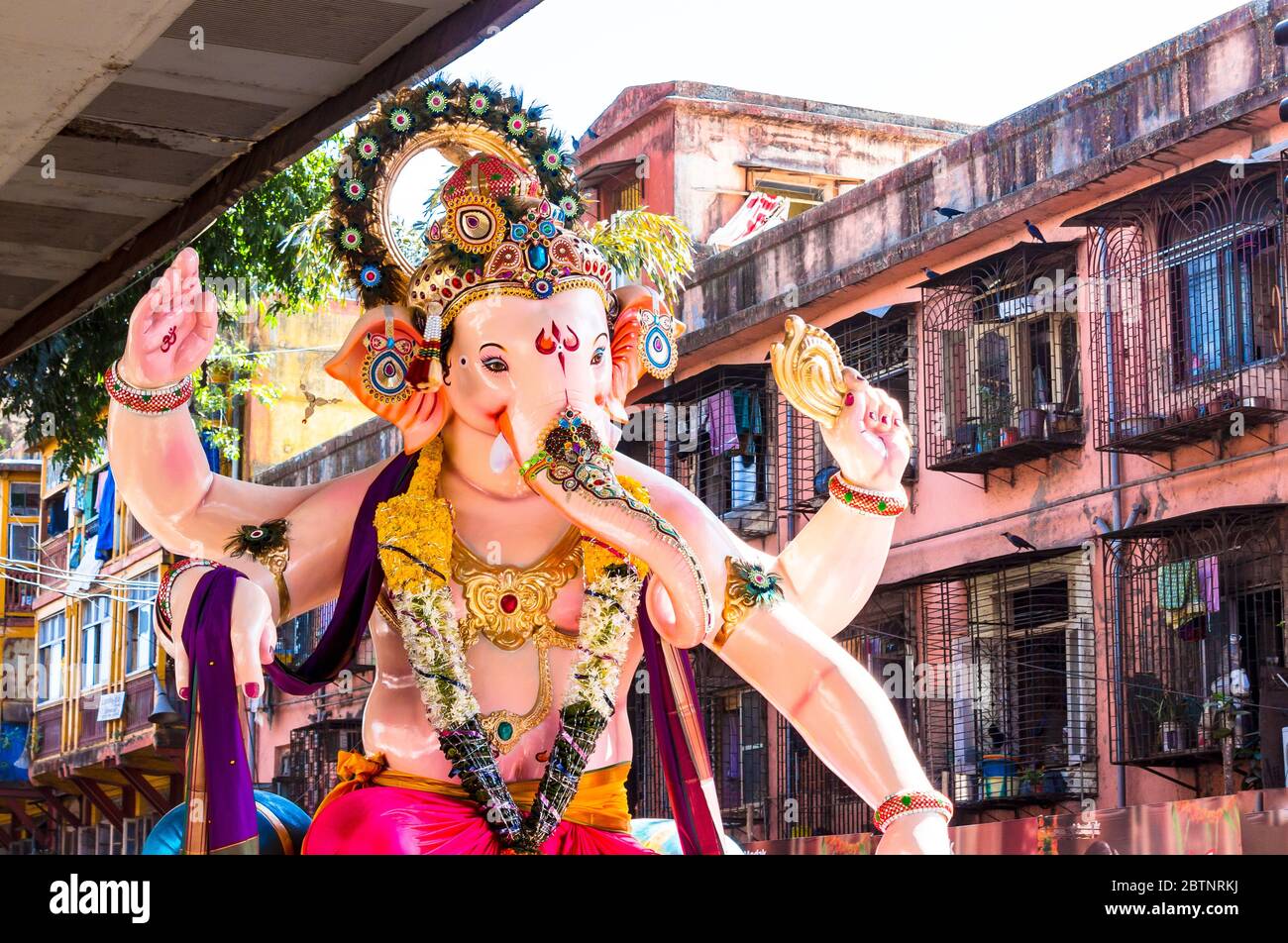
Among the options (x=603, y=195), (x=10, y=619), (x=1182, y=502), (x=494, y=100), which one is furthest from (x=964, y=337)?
(x=10, y=619)

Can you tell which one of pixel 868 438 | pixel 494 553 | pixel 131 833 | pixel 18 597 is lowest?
pixel 131 833

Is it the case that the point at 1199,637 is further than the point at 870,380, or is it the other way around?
the point at 870,380

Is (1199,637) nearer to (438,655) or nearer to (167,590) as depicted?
(438,655)

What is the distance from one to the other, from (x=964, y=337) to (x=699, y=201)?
568cm

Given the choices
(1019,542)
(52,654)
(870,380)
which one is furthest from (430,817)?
(52,654)

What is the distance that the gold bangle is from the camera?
172 inches

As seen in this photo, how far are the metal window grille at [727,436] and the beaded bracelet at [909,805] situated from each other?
11526mm

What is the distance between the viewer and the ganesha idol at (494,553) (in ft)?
13.5

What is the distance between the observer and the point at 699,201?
1952cm

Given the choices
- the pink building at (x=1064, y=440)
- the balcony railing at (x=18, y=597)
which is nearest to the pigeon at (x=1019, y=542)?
the pink building at (x=1064, y=440)

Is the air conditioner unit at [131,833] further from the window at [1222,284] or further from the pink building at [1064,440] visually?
the window at [1222,284]

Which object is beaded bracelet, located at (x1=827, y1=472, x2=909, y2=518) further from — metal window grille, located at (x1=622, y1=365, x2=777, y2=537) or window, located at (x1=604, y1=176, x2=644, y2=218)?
window, located at (x1=604, y1=176, x2=644, y2=218)

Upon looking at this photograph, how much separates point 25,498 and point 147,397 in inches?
1084

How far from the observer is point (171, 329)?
4.18 metres
